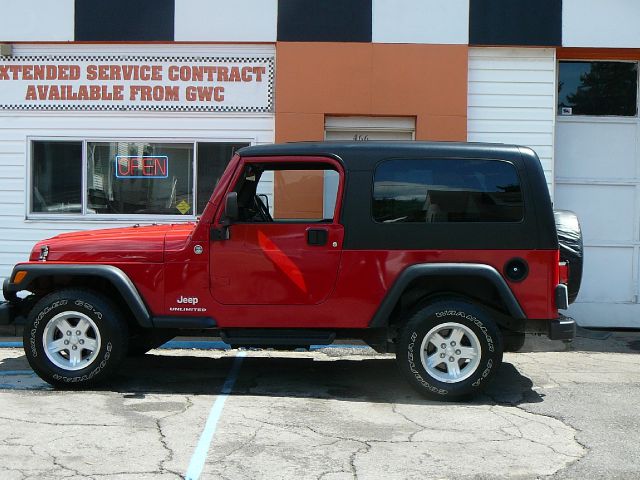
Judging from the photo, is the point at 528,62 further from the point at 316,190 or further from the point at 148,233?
the point at 148,233

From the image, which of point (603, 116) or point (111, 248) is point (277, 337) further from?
point (603, 116)

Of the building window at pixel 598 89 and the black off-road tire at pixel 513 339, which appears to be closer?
the black off-road tire at pixel 513 339

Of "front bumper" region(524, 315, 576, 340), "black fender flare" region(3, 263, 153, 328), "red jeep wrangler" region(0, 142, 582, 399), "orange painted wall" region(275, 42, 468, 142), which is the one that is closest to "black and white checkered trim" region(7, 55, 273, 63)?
"orange painted wall" region(275, 42, 468, 142)

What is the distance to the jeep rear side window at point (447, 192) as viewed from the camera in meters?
6.34

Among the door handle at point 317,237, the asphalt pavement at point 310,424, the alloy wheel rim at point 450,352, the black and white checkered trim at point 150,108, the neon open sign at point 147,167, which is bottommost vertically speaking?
the asphalt pavement at point 310,424

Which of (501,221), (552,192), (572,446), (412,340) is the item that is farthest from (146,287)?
(552,192)

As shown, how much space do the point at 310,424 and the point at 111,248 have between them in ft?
7.74

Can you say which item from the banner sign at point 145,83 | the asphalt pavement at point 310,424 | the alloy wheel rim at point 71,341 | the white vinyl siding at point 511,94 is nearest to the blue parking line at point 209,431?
the asphalt pavement at point 310,424

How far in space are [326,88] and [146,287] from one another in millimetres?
4434

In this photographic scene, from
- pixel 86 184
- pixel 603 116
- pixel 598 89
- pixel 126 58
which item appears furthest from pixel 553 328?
pixel 126 58

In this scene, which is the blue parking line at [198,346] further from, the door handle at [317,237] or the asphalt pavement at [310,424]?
the door handle at [317,237]

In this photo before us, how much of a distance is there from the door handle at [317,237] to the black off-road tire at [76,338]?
1758 mm

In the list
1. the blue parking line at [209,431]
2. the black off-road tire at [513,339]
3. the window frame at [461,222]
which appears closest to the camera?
the blue parking line at [209,431]

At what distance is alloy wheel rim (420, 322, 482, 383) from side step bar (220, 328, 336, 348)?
0.81 meters
